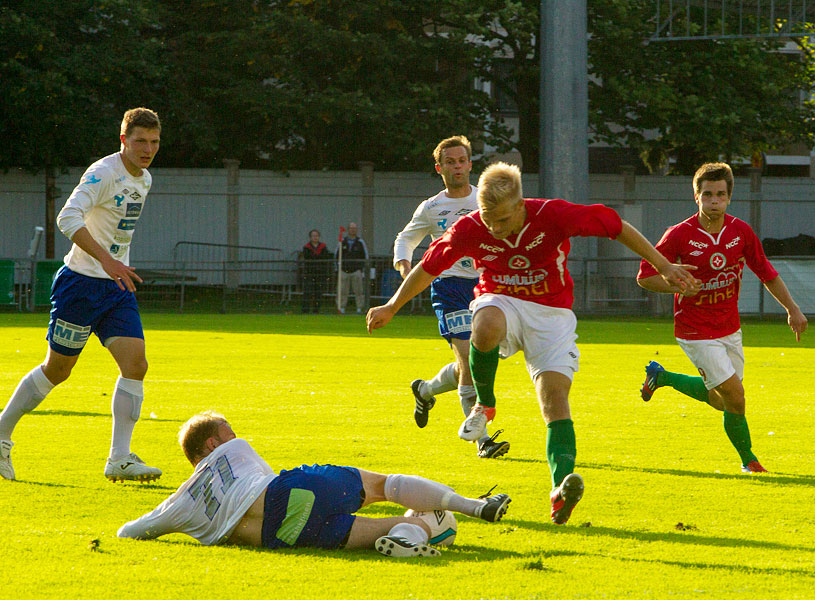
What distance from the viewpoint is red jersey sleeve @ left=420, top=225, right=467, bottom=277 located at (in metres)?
6.27

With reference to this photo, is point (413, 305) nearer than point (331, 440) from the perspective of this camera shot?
No

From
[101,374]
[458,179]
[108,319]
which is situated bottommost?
[101,374]

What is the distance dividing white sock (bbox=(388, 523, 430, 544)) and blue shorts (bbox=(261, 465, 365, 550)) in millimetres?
200

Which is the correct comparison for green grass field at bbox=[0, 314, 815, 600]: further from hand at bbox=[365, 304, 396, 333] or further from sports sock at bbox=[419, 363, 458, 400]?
hand at bbox=[365, 304, 396, 333]

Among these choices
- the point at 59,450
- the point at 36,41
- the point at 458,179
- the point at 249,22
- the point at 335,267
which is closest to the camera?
the point at 59,450

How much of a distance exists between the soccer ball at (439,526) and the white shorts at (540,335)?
3.40 feet

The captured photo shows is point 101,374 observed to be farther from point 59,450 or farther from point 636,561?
point 636,561

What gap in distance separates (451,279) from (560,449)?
3.38m

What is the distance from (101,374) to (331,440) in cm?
597

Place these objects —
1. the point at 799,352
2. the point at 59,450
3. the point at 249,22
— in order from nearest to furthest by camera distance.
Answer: the point at 59,450
the point at 799,352
the point at 249,22

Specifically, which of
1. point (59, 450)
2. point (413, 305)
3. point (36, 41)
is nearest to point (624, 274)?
point (413, 305)

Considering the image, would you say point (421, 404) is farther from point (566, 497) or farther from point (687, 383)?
point (566, 497)

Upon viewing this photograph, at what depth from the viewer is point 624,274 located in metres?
26.9

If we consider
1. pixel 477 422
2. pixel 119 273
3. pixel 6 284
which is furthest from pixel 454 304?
pixel 6 284
